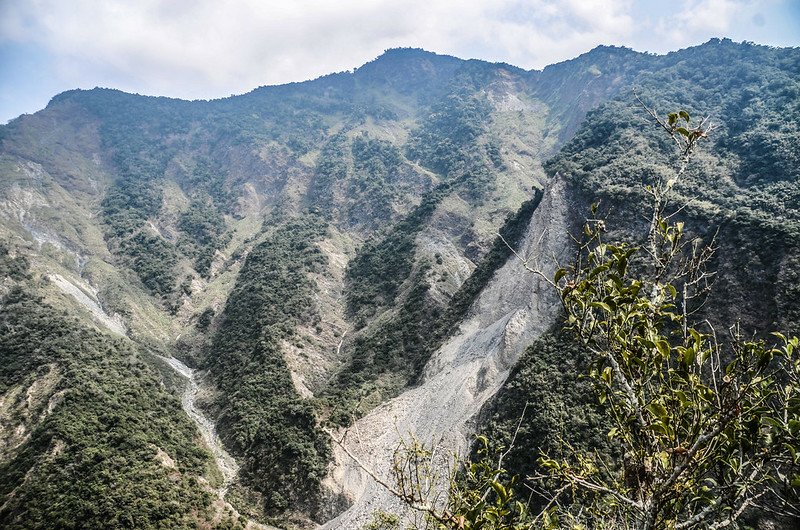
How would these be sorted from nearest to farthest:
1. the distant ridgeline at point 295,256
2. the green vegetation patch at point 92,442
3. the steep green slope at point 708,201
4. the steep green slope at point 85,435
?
the green vegetation patch at point 92,442 → the steep green slope at point 85,435 → the steep green slope at point 708,201 → the distant ridgeline at point 295,256

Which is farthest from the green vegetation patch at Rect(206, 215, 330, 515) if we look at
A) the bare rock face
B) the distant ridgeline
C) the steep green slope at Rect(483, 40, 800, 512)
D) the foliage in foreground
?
the foliage in foreground

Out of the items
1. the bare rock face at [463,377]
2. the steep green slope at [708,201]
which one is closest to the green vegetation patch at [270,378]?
the bare rock face at [463,377]

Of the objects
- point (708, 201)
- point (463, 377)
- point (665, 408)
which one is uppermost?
point (665, 408)

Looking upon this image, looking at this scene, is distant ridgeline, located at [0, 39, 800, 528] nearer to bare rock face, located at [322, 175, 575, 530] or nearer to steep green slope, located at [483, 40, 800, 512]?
steep green slope, located at [483, 40, 800, 512]

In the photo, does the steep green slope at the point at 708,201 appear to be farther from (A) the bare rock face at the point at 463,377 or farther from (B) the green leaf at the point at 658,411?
(A) the bare rock face at the point at 463,377

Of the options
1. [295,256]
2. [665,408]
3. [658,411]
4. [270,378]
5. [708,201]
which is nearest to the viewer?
[658,411]

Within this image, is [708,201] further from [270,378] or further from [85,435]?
[85,435]

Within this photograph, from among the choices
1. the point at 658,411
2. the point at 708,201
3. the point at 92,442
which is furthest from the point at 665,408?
the point at 708,201
